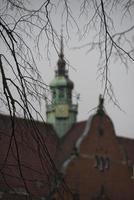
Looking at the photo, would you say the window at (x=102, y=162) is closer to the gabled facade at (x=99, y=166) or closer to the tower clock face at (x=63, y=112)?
the gabled facade at (x=99, y=166)

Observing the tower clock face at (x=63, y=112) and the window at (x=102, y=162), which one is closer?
the window at (x=102, y=162)

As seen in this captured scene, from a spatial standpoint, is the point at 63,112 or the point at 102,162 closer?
the point at 102,162

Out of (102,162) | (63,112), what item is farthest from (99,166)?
(63,112)

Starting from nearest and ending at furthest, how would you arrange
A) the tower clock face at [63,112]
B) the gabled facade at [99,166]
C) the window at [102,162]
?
the gabled facade at [99,166], the window at [102,162], the tower clock face at [63,112]

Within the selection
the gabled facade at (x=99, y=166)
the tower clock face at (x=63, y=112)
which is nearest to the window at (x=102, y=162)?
the gabled facade at (x=99, y=166)

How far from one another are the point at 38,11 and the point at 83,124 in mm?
26481

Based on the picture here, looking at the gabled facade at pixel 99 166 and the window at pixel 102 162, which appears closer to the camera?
the gabled facade at pixel 99 166

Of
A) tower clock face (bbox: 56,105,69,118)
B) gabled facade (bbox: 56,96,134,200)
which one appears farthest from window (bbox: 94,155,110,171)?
tower clock face (bbox: 56,105,69,118)

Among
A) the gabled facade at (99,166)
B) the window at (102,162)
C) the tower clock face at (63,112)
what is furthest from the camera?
the tower clock face at (63,112)

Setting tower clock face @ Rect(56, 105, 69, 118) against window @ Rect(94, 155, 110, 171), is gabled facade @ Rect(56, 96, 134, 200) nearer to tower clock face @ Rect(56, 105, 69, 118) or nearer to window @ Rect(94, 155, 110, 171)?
window @ Rect(94, 155, 110, 171)

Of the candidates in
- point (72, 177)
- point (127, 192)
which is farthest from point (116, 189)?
point (72, 177)

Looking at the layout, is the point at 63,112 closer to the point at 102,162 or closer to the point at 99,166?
the point at 102,162

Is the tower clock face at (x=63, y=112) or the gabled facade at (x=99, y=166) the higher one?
the tower clock face at (x=63, y=112)

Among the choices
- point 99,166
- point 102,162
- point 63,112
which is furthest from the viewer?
point 63,112
